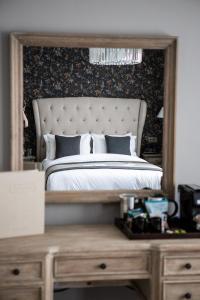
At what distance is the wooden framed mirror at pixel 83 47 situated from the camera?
101 inches

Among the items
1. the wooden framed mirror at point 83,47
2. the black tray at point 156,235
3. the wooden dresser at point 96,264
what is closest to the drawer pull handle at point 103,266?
the wooden dresser at point 96,264

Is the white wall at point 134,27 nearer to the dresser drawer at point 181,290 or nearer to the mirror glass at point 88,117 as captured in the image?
the mirror glass at point 88,117

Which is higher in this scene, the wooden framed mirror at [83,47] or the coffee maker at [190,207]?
the wooden framed mirror at [83,47]

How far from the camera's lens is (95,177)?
8.76ft

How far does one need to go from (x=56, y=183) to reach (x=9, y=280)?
0.66 m

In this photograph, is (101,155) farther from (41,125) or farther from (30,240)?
(30,240)

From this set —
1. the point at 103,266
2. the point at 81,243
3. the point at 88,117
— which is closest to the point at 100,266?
the point at 103,266

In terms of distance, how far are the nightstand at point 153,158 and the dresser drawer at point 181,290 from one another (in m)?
0.74

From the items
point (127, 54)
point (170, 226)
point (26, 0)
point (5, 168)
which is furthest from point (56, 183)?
point (26, 0)

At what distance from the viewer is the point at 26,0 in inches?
101

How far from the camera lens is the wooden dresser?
221cm

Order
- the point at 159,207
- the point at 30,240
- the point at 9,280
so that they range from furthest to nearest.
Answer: the point at 159,207
the point at 30,240
the point at 9,280

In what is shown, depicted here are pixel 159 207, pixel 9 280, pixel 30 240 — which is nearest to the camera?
pixel 9 280

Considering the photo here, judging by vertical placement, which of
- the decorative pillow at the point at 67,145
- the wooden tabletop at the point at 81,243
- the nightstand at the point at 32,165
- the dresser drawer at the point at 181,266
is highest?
the decorative pillow at the point at 67,145
